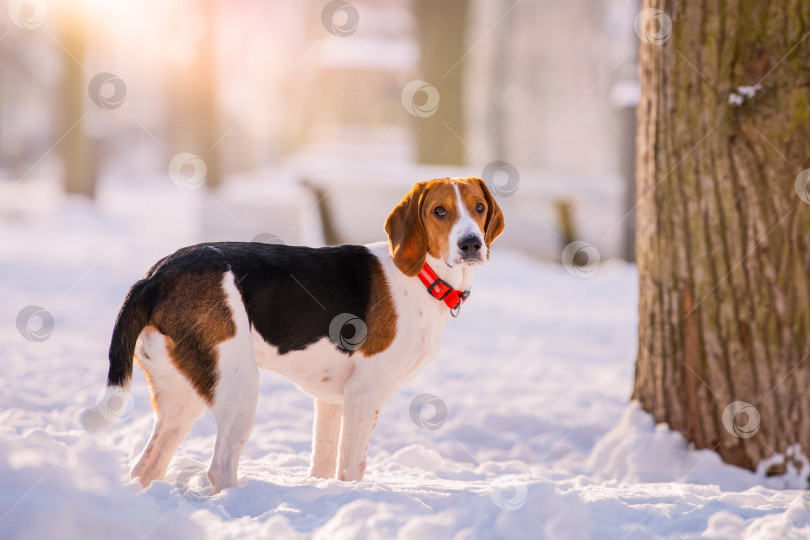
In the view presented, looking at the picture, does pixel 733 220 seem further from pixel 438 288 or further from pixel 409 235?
pixel 409 235

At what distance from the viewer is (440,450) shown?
4754 mm

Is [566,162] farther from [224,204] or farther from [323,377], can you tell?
[323,377]

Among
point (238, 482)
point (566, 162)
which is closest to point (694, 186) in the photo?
point (238, 482)

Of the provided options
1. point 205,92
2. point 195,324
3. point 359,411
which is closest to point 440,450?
point 359,411

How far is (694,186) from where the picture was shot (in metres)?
4.14

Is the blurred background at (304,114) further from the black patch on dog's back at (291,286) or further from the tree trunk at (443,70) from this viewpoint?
the black patch on dog's back at (291,286)

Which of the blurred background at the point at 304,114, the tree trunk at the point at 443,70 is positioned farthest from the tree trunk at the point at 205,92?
the tree trunk at the point at 443,70

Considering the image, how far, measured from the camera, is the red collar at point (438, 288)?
3.47 meters

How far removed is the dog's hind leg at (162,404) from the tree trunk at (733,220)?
8.98 feet

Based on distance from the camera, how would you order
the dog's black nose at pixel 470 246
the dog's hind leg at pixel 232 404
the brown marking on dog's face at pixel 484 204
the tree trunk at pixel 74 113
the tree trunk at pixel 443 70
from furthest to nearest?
the tree trunk at pixel 74 113
the tree trunk at pixel 443 70
the brown marking on dog's face at pixel 484 204
the dog's black nose at pixel 470 246
the dog's hind leg at pixel 232 404

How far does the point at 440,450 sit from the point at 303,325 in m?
1.85

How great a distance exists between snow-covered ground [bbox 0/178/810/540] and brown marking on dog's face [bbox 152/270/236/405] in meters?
0.44

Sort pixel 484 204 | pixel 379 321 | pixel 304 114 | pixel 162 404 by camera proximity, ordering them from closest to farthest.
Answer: pixel 162 404
pixel 379 321
pixel 484 204
pixel 304 114

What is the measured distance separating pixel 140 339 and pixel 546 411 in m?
3.20
